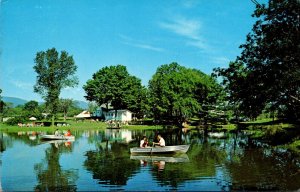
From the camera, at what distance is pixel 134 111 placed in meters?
86.4

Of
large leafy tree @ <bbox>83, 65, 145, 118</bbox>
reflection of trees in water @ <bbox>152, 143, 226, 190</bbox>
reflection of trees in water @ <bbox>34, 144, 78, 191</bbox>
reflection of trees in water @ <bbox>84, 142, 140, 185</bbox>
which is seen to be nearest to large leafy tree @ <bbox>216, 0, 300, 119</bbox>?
reflection of trees in water @ <bbox>152, 143, 226, 190</bbox>

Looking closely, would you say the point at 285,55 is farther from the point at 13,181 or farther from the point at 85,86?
the point at 85,86

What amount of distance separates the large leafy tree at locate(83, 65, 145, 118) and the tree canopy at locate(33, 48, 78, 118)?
72.1ft

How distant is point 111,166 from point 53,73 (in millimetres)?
38048

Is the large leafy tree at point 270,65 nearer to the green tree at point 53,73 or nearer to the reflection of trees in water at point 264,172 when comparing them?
the reflection of trees in water at point 264,172

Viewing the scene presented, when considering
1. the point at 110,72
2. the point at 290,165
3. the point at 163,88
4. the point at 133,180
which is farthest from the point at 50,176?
the point at 110,72

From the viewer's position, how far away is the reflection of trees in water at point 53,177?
1611 centimetres

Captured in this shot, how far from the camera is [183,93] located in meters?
70.3

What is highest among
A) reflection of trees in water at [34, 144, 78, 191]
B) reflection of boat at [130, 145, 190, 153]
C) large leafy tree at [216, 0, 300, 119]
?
large leafy tree at [216, 0, 300, 119]

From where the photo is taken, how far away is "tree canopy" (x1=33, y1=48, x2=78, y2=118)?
5644 centimetres

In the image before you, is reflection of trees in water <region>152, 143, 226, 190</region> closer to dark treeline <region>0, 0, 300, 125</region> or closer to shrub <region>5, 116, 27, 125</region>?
dark treeline <region>0, 0, 300, 125</region>

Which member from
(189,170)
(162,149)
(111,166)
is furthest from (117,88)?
(189,170)

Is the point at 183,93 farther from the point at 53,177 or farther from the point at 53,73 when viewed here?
the point at 53,177

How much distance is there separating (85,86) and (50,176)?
6782cm
